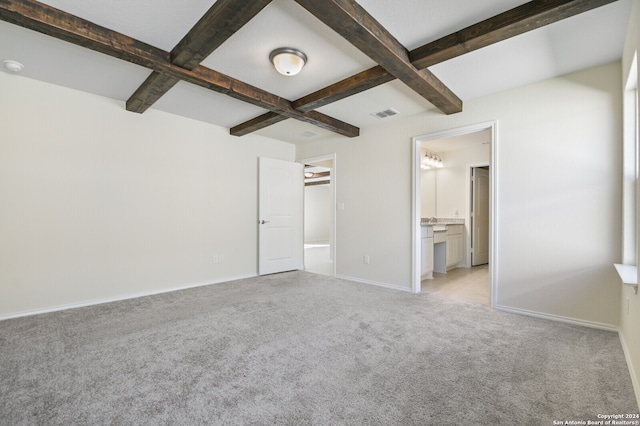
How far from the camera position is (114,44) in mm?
2146

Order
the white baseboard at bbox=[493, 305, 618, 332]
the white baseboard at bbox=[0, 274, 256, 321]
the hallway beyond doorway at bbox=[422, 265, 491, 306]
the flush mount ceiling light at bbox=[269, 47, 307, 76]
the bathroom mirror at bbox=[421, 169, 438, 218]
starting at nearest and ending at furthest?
the flush mount ceiling light at bbox=[269, 47, 307, 76], the white baseboard at bbox=[493, 305, 618, 332], the white baseboard at bbox=[0, 274, 256, 321], the hallway beyond doorway at bbox=[422, 265, 491, 306], the bathroom mirror at bbox=[421, 169, 438, 218]

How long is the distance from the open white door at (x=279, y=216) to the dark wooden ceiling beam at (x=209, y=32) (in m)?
2.30

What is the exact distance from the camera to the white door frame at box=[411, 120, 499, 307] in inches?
124

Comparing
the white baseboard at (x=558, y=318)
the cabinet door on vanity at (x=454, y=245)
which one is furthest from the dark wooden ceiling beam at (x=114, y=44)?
the cabinet door on vanity at (x=454, y=245)

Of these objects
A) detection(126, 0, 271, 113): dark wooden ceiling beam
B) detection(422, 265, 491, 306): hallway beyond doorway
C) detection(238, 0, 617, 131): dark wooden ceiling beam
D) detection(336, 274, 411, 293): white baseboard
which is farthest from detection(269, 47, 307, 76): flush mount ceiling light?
detection(422, 265, 491, 306): hallway beyond doorway

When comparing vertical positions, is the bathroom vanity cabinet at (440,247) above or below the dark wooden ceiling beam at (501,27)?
below

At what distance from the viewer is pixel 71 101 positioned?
125 inches

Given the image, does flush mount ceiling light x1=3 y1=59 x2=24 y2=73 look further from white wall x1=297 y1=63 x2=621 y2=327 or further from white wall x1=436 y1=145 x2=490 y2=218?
white wall x1=436 y1=145 x2=490 y2=218

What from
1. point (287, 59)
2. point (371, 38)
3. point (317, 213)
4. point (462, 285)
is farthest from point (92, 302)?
point (317, 213)

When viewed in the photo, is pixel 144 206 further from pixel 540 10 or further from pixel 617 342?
pixel 617 342

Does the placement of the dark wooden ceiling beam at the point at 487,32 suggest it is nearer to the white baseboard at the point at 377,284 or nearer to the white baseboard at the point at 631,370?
the white baseboard at the point at 631,370

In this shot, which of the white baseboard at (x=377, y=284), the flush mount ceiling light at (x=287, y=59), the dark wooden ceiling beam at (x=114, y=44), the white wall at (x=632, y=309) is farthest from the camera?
the white baseboard at (x=377, y=284)

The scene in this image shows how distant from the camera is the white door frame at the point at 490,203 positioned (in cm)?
315

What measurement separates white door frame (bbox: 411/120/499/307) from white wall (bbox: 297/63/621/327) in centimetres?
5
